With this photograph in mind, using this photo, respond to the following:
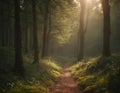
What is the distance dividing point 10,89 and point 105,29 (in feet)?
37.7

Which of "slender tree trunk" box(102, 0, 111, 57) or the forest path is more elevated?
"slender tree trunk" box(102, 0, 111, 57)

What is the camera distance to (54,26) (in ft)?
126

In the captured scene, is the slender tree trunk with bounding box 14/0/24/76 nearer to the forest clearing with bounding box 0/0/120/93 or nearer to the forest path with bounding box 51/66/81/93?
the forest clearing with bounding box 0/0/120/93

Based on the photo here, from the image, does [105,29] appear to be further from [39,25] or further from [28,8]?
[39,25]

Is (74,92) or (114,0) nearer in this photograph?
(74,92)

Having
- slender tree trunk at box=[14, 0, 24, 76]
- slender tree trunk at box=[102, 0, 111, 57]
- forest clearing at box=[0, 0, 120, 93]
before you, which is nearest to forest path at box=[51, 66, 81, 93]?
forest clearing at box=[0, 0, 120, 93]

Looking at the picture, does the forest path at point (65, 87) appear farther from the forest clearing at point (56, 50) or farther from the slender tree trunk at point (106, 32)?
the slender tree trunk at point (106, 32)

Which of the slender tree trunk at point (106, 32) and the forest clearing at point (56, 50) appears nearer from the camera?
the forest clearing at point (56, 50)

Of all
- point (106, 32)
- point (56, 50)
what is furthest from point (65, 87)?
point (56, 50)

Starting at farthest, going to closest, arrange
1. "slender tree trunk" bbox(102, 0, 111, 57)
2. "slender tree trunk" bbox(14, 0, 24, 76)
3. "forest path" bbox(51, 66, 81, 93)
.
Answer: "slender tree trunk" bbox(102, 0, 111, 57) → "slender tree trunk" bbox(14, 0, 24, 76) → "forest path" bbox(51, 66, 81, 93)

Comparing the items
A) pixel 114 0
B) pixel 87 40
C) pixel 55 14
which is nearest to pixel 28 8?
pixel 55 14

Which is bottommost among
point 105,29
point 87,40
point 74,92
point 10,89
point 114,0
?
point 87,40

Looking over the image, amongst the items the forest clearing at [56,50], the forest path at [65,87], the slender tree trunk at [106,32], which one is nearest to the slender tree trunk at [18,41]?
the forest clearing at [56,50]

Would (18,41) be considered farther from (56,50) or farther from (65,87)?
(56,50)
